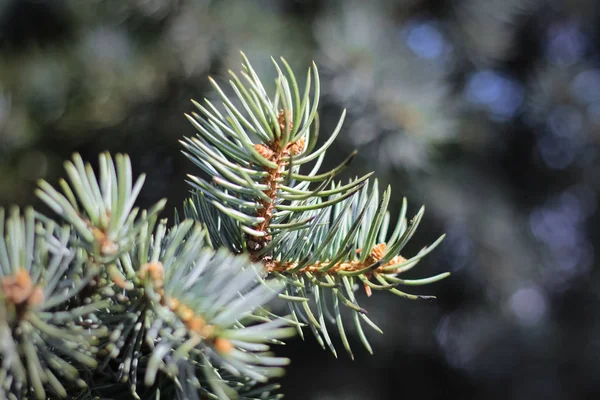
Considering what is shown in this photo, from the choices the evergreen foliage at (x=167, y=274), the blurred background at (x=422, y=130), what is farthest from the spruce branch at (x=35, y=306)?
the blurred background at (x=422, y=130)

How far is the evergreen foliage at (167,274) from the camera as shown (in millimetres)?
168

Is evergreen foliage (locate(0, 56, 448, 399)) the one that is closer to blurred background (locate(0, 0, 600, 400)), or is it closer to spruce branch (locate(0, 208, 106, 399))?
spruce branch (locate(0, 208, 106, 399))

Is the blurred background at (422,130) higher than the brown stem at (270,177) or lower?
higher

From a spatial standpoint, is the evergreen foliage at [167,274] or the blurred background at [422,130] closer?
the evergreen foliage at [167,274]

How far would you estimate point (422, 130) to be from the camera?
30.9 inches

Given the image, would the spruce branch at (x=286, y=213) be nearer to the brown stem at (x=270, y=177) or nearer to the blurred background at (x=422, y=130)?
the brown stem at (x=270, y=177)

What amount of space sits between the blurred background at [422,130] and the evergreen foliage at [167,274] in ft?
1.89

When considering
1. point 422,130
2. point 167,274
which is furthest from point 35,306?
point 422,130

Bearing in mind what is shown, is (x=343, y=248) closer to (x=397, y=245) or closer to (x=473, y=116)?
(x=397, y=245)

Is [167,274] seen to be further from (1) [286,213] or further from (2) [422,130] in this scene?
(2) [422,130]

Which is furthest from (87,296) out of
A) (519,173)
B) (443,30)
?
(519,173)

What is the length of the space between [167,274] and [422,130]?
2.13 ft

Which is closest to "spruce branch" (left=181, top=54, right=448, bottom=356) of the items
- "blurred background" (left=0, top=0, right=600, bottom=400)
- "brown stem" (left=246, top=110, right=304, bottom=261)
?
"brown stem" (left=246, top=110, right=304, bottom=261)

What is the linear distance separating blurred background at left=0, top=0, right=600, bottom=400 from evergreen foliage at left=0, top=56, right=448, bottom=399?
22.7 inches
